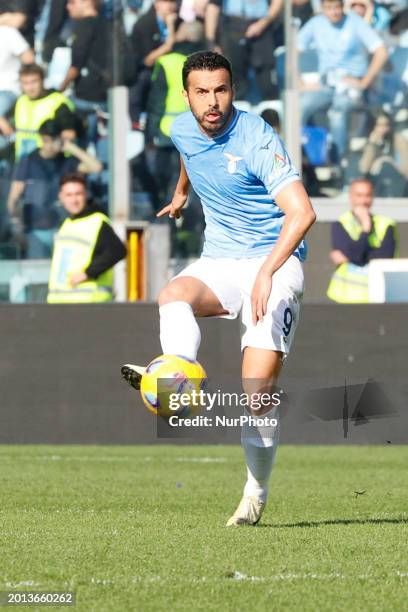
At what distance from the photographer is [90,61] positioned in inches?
580

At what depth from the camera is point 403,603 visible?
4.80 meters

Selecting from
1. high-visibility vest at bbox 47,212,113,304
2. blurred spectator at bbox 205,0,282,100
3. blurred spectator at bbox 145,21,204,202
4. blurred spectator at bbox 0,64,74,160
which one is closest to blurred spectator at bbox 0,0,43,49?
blurred spectator at bbox 0,64,74,160

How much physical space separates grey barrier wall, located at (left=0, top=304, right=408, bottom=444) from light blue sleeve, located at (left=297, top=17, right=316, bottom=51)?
11.8 feet

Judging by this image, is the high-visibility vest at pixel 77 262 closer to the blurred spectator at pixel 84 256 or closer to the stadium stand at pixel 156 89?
the blurred spectator at pixel 84 256

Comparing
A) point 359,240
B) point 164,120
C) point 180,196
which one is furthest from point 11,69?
point 180,196

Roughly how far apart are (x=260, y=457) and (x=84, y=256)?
20.3 ft

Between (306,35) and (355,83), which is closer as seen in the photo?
(306,35)

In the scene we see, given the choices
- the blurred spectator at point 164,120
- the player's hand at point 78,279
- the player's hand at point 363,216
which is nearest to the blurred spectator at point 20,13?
the blurred spectator at point 164,120

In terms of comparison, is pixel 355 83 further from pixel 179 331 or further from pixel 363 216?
pixel 179 331

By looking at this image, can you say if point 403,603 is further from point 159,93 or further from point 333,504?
point 159,93

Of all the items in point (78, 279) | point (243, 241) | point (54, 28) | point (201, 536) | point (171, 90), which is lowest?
point (201, 536)

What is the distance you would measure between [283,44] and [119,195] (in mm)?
2278

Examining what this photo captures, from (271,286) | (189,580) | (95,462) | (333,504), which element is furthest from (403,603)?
(95,462)

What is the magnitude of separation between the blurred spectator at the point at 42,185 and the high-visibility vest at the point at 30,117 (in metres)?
0.06
